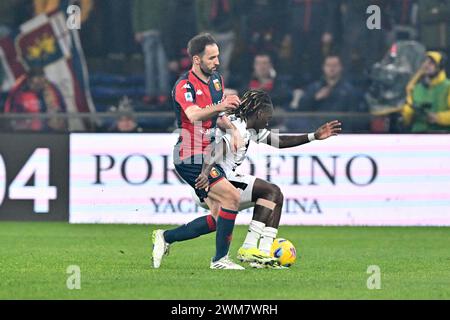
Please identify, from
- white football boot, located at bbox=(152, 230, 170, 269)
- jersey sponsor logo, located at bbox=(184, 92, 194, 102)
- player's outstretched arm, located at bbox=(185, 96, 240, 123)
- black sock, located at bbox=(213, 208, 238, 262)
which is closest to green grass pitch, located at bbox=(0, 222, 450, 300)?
white football boot, located at bbox=(152, 230, 170, 269)

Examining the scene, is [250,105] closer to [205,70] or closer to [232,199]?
[205,70]

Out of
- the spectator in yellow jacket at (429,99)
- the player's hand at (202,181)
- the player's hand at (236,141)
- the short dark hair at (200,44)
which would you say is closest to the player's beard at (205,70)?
the short dark hair at (200,44)

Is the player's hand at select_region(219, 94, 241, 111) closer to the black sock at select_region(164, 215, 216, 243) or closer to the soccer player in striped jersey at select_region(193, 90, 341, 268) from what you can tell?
the soccer player in striped jersey at select_region(193, 90, 341, 268)

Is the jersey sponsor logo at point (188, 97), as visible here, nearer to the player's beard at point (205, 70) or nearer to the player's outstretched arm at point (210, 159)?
the player's beard at point (205, 70)

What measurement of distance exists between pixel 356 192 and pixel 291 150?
98cm

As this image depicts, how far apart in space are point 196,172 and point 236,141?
442mm

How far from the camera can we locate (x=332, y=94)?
1817 centimetres

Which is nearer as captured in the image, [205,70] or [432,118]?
[205,70]

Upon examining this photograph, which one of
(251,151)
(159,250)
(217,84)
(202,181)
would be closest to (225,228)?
(202,181)

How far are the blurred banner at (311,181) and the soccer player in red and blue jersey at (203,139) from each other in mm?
5447

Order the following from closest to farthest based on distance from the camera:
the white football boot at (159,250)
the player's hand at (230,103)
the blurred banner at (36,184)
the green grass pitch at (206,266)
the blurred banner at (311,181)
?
the green grass pitch at (206,266)
the player's hand at (230,103)
the white football boot at (159,250)
the blurred banner at (311,181)
the blurred banner at (36,184)

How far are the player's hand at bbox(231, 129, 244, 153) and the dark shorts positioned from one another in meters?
0.22

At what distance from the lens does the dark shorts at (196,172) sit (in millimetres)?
11641
